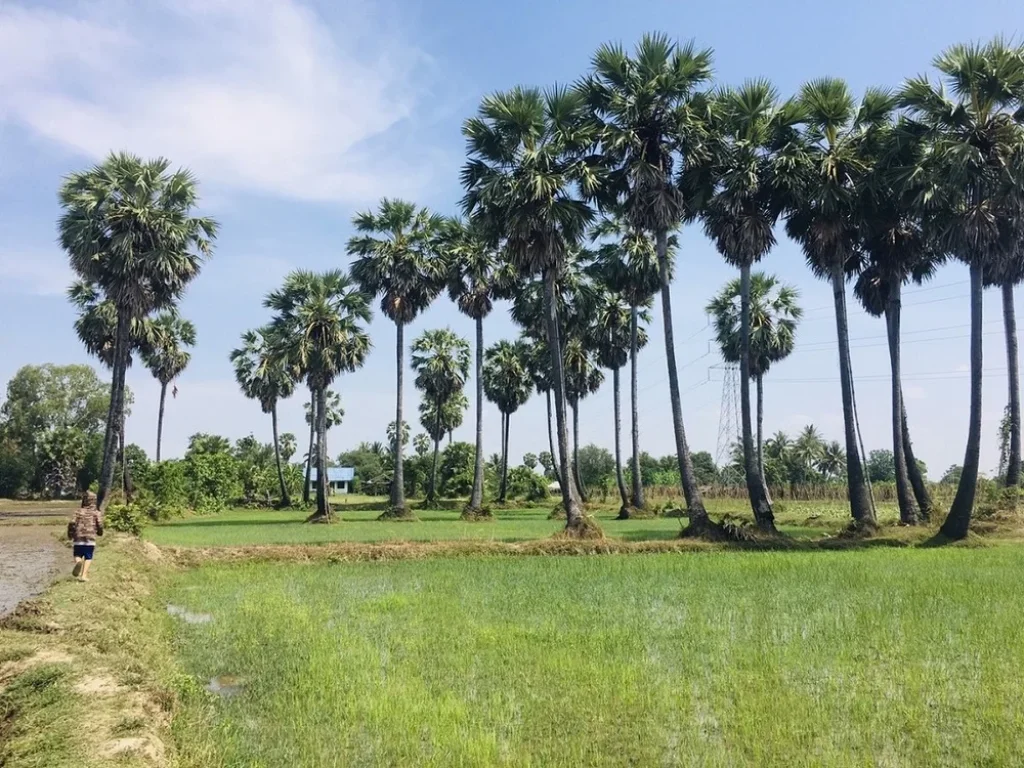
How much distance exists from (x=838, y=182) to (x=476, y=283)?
21.6 metres

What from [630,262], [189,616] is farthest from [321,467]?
[189,616]

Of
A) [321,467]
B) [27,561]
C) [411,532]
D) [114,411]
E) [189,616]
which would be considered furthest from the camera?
[321,467]

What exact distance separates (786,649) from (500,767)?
4803 millimetres

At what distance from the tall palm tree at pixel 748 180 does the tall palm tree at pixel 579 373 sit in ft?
69.9

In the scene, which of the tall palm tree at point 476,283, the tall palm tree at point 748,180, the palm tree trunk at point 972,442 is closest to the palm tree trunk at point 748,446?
the tall palm tree at point 748,180

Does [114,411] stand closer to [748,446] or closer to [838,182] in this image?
[748,446]

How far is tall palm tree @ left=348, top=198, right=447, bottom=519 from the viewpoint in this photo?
41781 millimetres

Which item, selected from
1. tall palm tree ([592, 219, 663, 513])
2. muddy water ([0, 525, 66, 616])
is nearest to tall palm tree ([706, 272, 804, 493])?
tall palm tree ([592, 219, 663, 513])

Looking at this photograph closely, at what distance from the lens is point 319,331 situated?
1654 inches

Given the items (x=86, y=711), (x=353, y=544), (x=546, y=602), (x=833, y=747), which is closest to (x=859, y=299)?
(x=353, y=544)

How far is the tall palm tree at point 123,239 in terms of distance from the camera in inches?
1225

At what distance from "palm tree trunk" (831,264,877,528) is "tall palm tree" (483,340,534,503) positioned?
117 ft

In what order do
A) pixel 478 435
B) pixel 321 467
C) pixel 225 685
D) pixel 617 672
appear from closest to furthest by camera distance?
1. pixel 617 672
2. pixel 225 685
3. pixel 321 467
4. pixel 478 435

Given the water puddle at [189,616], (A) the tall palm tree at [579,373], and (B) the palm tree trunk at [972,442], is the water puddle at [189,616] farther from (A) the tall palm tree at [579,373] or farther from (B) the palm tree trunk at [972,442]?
(A) the tall palm tree at [579,373]
